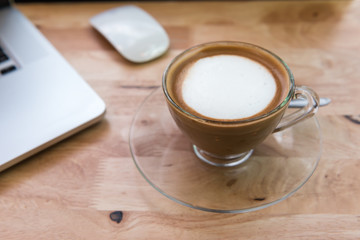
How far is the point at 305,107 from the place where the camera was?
0.49 metres

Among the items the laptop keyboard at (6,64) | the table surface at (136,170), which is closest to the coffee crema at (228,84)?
the table surface at (136,170)

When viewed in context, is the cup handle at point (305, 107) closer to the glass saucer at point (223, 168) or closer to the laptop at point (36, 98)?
the glass saucer at point (223, 168)

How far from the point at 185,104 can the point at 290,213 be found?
0.62 feet

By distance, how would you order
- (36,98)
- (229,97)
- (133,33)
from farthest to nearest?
1. (133,33)
2. (36,98)
3. (229,97)

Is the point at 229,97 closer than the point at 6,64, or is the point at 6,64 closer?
the point at 229,97

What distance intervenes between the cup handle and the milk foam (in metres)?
0.04

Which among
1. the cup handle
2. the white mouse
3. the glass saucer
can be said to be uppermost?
the white mouse

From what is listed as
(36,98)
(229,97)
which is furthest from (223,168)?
(36,98)

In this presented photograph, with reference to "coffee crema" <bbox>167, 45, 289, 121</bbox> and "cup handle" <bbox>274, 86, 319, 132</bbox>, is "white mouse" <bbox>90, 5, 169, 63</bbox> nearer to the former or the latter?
"coffee crema" <bbox>167, 45, 289, 121</bbox>

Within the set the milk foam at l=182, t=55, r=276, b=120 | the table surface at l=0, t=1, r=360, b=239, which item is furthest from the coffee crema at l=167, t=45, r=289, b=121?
the table surface at l=0, t=1, r=360, b=239

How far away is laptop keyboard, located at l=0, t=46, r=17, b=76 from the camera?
61 cm

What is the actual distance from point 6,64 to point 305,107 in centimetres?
49

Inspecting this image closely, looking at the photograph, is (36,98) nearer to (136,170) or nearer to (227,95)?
(136,170)

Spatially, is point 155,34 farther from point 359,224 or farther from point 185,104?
point 359,224
